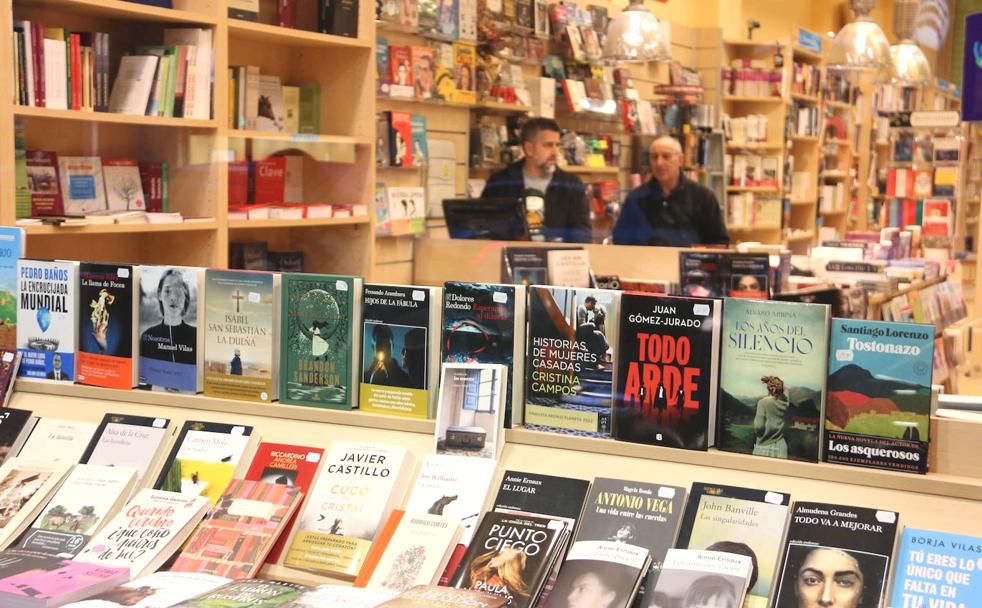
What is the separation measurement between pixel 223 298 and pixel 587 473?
895mm

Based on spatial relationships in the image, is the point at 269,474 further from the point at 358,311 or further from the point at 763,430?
the point at 763,430

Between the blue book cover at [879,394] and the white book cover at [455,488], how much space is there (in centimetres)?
60

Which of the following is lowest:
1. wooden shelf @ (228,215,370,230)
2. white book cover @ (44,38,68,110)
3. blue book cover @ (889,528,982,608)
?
blue book cover @ (889,528,982,608)

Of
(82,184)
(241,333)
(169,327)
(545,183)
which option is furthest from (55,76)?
(545,183)

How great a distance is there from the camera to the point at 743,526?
1.77 m

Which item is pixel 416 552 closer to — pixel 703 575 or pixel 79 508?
pixel 703 575

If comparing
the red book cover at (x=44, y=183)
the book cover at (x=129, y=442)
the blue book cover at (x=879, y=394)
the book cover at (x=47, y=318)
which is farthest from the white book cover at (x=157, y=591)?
the red book cover at (x=44, y=183)

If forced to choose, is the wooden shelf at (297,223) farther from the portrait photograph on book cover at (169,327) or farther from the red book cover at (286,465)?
the red book cover at (286,465)

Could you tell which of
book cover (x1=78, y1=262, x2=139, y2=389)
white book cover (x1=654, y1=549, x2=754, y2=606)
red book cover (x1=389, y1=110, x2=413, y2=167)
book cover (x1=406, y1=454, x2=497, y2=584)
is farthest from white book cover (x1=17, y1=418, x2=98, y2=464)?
red book cover (x1=389, y1=110, x2=413, y2=167)

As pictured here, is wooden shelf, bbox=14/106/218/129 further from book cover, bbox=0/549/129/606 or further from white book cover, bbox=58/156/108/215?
book cover, bbox=0/549/129/606

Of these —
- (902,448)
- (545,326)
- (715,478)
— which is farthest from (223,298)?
(902,448)

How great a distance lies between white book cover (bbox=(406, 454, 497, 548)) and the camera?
195cm

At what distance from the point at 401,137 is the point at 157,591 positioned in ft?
14.3

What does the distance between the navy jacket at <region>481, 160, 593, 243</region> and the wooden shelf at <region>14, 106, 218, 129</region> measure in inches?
85.1
